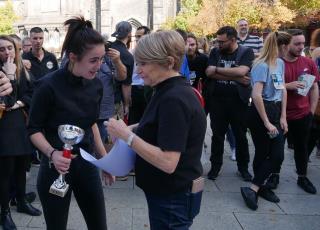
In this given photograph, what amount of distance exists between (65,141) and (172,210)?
0.73 metres

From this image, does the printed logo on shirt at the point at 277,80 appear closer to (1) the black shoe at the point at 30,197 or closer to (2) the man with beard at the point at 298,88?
(2) the man with beard at the point at 298,88

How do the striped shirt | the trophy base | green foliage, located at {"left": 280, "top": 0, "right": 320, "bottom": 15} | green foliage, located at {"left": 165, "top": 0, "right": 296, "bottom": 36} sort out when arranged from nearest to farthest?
the trophy base, the striped shirt, green foliage, located at {"left": 280, "top": 0, "right": 320, "bottom": 15}, green foliage, located at {"left": 165, "top": 0, "right": 296, "bottom": 36}

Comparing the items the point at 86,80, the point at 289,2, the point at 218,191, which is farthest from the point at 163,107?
→ the point at 289,2

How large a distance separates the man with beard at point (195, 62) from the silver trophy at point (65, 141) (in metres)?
4.09

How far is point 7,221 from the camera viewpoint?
4.20 meters

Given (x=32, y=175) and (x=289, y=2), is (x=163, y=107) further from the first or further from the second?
(x=289, y=2)

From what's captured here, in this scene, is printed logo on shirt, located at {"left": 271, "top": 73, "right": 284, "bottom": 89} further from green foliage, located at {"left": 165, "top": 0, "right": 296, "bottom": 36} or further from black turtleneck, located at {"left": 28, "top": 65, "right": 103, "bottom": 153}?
green foliage, located at {"left": 165, "top": 0, "right": 296, "bottom": 36}

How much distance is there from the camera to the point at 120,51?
5691mm

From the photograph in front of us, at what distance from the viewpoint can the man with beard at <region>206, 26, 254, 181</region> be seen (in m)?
5.68

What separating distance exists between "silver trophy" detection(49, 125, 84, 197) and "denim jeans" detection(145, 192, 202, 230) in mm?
540

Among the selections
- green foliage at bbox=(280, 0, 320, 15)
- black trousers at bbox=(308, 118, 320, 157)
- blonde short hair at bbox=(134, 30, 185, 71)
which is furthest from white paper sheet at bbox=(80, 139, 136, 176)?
green foliage at bbox=(280, 0, 320, 15)

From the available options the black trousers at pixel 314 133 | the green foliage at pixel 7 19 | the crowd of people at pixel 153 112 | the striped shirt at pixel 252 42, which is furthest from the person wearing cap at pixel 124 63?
the green foliage at pixel 7 19

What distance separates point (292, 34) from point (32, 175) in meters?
4.03

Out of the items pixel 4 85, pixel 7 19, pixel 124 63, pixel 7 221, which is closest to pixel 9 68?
pixel 4 85
